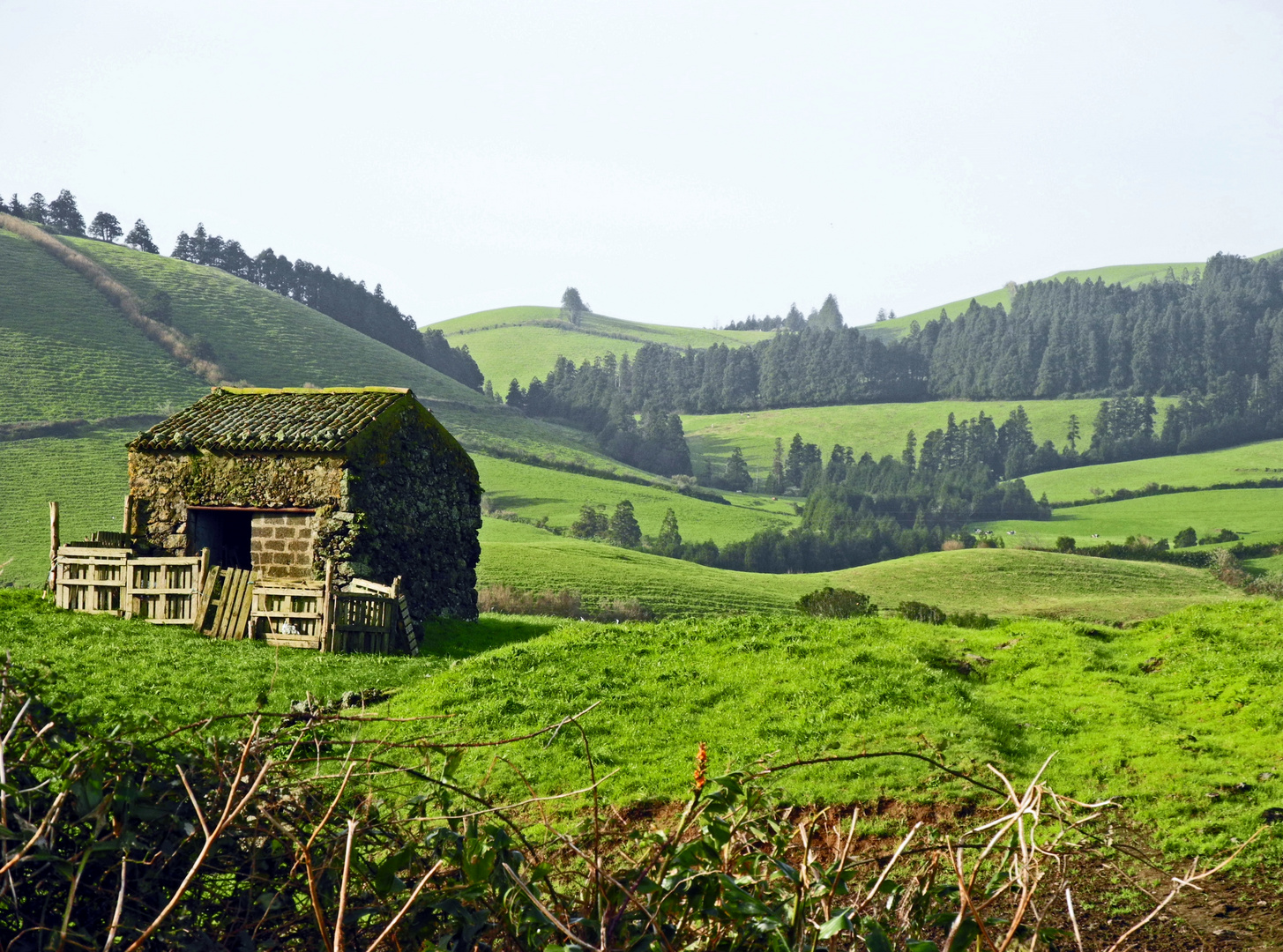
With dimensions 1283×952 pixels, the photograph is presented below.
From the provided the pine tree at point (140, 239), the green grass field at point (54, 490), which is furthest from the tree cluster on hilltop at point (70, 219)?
the green grass field at point (54, 490)

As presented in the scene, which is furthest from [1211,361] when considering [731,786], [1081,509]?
[731,786]

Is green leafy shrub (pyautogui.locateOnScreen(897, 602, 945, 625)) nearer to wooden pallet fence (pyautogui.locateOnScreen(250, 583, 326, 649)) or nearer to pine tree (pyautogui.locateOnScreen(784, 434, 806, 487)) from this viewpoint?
wooden pallet fence (pyautogui.locateOnScreen(250, 583, 326, 649))

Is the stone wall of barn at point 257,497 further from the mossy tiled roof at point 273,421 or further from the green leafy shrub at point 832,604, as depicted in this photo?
the green leafy shrub at point 832,604

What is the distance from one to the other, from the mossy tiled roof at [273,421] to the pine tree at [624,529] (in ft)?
205

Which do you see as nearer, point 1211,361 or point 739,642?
point 739,642

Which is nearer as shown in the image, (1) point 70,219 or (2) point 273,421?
(2) point 273,421

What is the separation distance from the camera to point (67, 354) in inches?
3551

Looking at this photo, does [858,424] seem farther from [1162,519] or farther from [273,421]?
[273,421]

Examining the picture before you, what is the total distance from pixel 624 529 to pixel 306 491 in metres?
69.3

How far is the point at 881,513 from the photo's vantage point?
429ft

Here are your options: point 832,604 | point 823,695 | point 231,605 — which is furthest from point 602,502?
point 823,695

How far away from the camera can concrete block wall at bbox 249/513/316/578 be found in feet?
78.5

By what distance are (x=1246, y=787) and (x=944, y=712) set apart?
13.1 ft

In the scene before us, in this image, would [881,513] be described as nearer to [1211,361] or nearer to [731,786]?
[1211,361]
